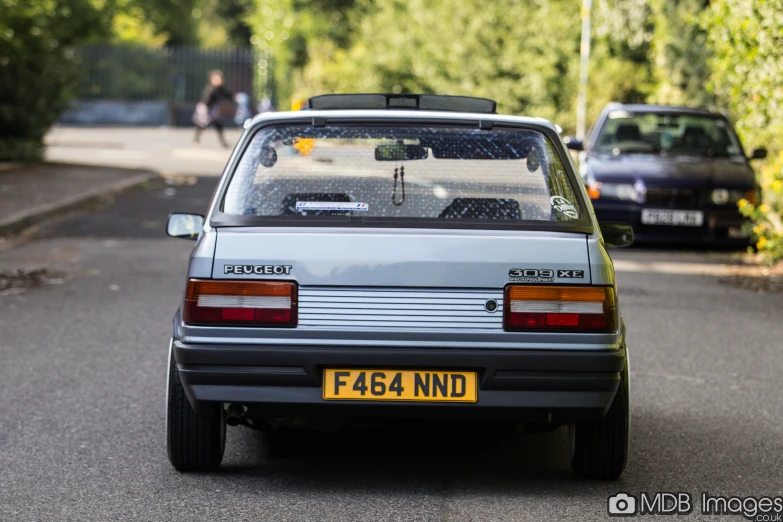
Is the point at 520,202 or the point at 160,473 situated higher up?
the point at 520,202

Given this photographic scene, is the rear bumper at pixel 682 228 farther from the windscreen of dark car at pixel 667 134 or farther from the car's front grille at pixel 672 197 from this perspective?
the windscreen of dark car at pixel 667 134

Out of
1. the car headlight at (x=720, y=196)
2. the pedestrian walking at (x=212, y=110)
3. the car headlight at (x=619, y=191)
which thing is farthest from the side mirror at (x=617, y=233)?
the pedestrian walking at (x=212, y=110)

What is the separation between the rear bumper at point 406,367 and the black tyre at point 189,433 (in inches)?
11.8

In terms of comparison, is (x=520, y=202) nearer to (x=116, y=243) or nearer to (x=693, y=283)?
(x=693, y=283)

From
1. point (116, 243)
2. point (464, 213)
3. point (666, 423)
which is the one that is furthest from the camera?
point (116, 243)

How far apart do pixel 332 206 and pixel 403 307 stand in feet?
1.89

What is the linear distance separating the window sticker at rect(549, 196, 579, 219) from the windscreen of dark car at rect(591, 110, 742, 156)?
33.8 feet

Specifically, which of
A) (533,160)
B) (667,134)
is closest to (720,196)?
(667,134)

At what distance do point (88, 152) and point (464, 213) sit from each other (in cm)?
2425

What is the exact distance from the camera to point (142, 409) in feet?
21.9

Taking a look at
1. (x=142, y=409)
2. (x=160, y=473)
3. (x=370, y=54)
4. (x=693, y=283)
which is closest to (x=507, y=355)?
(x=160, y=473)

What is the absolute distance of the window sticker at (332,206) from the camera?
5238 millimetres

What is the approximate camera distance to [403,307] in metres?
4.89

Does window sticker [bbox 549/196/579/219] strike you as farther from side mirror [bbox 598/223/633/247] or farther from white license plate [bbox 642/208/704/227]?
white license plate [bbox 642/208/704/227]
